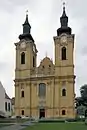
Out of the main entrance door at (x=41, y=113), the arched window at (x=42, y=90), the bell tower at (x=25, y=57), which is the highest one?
the bell tower at (x=25, y=57)

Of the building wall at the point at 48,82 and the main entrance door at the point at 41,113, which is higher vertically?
the building wall at the point at 48,82

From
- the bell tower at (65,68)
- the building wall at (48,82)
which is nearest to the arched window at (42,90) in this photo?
the building wall at (48,82)

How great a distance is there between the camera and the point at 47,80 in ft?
250

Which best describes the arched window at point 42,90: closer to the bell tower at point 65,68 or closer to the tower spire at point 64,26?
the bell tower at point 65,68

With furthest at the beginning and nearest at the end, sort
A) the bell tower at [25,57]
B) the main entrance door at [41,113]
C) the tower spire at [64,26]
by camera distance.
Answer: the bell tower at [25,57] → the tower spire at [64,26] → the main entrance door at [41,113]

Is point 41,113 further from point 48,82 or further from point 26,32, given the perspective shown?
point 26,32

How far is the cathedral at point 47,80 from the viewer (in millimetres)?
73750

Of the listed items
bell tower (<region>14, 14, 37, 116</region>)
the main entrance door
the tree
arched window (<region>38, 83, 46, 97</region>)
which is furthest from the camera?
the tree

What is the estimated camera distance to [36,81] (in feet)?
254

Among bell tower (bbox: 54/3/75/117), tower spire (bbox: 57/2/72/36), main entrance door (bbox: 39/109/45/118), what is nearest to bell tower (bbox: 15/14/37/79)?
bell tower (bbox: 54/3/75/117)

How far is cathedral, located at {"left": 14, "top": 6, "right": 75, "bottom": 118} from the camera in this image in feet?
242

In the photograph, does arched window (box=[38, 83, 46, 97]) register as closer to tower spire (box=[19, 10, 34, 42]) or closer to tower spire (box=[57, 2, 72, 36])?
tower spire (box=[19, 10, 34, 42])

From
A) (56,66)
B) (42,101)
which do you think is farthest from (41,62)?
(42,101)

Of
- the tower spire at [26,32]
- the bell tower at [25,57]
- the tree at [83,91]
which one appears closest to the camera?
the bell tower at [25,57]
